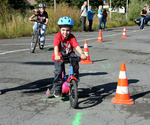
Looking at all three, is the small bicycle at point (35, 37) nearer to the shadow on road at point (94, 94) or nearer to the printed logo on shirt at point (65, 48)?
the shadow on road at point (94, 94)

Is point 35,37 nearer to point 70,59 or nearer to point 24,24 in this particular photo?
point 70,59

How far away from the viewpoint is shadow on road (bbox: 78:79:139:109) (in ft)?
17.0

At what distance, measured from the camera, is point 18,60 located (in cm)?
977

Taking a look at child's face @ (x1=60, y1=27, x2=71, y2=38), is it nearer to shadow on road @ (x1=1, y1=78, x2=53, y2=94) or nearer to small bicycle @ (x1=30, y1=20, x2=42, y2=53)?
shadow on road @ (x1=1, y1=78, x2=53, y2=94)

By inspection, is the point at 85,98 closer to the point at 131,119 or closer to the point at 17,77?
the point at 131,119

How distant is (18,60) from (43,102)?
4757 millimetres

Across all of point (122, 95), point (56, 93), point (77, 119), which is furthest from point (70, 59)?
point (122, 95)

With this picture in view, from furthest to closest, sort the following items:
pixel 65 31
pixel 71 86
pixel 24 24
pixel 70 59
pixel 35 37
→ pixel 24 24 < pixel 35 37 < pixel 65 31 < pixel 71 86 < pixel 70 59

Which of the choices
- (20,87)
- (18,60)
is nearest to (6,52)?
(18,60)

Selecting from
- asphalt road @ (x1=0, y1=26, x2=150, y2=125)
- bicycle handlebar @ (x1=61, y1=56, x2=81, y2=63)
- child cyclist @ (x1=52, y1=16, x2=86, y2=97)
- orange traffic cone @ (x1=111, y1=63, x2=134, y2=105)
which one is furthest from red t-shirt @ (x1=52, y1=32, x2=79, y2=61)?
orange traffic cone @ (x1=111, y1=63, x2=134, y2=105)

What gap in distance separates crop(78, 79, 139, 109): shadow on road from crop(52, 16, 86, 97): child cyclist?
19.5 inches

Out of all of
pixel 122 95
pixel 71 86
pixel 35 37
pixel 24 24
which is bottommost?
pixel 122 95

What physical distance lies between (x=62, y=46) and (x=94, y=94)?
3.86 feet

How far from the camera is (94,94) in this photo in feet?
19.0
